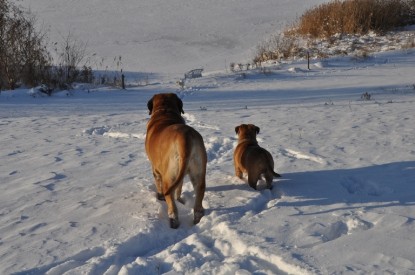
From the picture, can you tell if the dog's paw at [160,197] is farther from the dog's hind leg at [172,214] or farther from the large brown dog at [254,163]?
the large brown dog at [254,163]

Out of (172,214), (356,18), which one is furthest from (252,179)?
(356,18)

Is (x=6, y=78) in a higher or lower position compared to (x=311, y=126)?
higher

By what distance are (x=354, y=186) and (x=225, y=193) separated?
4.44 feet

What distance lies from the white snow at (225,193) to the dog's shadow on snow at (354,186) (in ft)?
0.06

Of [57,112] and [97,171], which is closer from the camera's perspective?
[97,171]

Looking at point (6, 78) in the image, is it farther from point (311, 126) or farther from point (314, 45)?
point (314, 45)

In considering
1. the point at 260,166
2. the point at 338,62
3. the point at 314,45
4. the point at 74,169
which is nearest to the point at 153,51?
the point at 314,45

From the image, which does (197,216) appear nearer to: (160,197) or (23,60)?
(160,197)

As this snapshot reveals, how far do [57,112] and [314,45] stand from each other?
11.0m

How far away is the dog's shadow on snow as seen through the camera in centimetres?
430

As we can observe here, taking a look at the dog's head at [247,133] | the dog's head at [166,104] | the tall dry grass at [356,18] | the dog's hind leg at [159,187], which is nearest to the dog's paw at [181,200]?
the dog's hind leg at [159,187]

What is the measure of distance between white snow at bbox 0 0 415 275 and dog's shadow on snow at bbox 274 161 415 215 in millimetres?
19

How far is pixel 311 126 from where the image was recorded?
7.56m

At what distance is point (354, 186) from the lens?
188 inches
